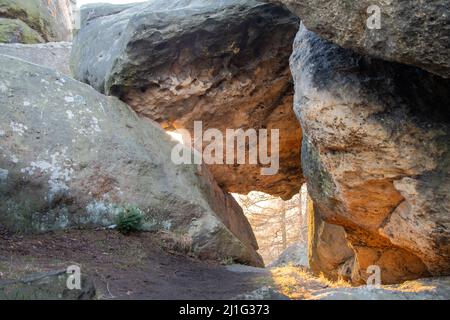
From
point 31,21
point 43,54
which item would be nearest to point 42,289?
point 43,54

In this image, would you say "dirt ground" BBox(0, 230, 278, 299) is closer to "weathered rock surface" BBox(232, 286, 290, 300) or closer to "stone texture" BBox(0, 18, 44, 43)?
"weathered rock surface" BBox(232, 286, 290, 300)

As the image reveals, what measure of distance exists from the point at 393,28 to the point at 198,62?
16.7 feet

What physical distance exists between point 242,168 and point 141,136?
354cm

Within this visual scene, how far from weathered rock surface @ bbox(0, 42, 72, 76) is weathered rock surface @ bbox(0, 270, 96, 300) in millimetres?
8261

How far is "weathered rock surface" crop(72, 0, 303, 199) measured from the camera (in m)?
8.36

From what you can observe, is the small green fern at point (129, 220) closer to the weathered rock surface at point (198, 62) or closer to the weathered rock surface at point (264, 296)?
the weathered rock surface at point (198, 62)

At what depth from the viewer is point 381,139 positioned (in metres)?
5.39


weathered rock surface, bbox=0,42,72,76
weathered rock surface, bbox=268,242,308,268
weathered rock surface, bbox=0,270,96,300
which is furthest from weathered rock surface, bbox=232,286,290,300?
weathered rock surface, bbox=268,242,308,268

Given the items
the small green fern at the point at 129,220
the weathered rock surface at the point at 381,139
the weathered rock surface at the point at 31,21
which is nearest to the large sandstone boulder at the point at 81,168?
the small green fern at the point at 129,220

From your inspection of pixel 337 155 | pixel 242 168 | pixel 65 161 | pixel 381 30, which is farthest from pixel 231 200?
pixel 381 30

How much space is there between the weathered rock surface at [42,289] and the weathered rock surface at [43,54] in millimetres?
8261

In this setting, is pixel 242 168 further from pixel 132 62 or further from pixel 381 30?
pixel 381 30

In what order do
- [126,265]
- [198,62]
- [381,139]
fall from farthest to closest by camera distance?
[198,62]
[126,265]
[381,139]

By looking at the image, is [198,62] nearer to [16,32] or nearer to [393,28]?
[393,28]
